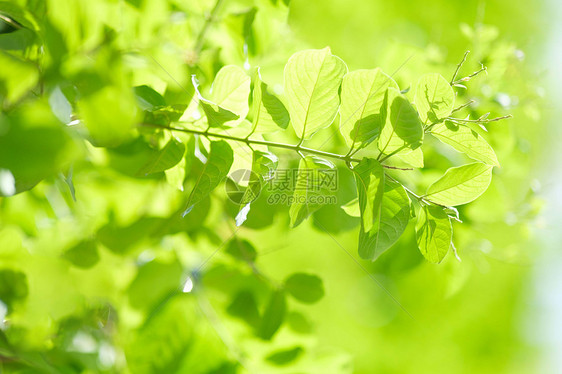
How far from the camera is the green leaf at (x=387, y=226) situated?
239mm

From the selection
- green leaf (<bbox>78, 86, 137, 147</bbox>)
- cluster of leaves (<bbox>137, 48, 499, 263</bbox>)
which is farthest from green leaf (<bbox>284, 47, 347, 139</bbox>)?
green leaf (<bbox>78, 86, 137, 147</bbox>)

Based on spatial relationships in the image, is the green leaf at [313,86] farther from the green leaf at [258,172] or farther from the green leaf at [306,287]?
the green leaf at [306,287]

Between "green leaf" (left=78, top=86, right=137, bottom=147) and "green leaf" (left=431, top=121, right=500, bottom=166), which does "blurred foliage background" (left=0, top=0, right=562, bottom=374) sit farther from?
"green leaf" (left=431, top=121, right=500, bottom=166)

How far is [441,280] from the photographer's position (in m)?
0.56

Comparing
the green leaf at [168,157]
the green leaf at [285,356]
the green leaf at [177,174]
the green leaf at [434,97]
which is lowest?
the green leaf at [285,356]

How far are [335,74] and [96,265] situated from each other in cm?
28

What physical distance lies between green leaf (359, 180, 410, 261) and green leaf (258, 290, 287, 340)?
0.18m

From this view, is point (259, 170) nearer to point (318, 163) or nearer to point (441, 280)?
point (318, 163)

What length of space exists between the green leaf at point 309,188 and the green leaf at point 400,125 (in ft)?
0.13

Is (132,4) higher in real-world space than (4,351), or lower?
higher

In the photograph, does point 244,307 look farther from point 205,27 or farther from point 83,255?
point 205,27

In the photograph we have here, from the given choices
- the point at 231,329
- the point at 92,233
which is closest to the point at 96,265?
the point at 92,233

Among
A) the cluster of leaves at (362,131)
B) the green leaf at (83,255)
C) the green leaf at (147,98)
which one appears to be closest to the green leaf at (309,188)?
the cluster of leaves at (362,131)

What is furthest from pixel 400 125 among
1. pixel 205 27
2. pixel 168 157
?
pixel 205 27
